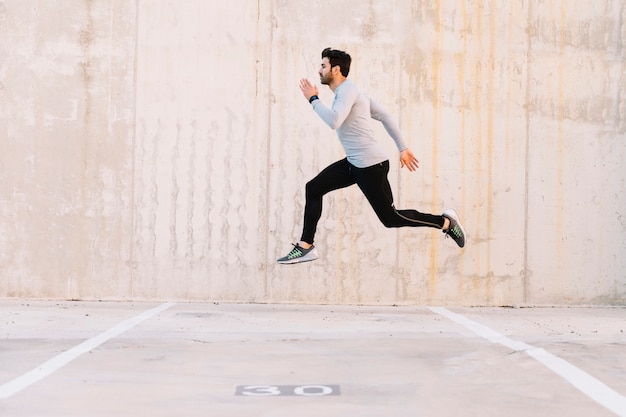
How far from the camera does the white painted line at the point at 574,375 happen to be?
172 inches

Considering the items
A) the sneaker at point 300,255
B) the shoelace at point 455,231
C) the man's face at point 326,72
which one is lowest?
the sneaker at point 300,255

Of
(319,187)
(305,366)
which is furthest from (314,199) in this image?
(305,366)

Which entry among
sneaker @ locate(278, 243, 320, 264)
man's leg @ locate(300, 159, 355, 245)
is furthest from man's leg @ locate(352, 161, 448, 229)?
sneaker @ locate(278, 243, 320, 264)

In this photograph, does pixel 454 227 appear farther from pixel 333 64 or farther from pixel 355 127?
pixel 333 64

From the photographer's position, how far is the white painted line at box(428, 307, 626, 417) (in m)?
4.36

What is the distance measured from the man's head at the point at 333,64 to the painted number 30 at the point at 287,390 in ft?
13.1

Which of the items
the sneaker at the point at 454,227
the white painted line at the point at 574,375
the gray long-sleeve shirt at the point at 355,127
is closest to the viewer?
the white painted line at the point at 574,375

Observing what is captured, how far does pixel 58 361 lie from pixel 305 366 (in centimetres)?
143

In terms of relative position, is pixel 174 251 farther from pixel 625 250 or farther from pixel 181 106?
pixel 625 250

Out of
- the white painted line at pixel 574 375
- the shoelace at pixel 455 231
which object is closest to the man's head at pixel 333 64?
the shoelace at pixel 455 231

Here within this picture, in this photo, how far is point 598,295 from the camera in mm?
11625

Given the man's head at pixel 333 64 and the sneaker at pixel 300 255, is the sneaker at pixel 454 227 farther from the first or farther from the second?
the man's head at pixel 333 64

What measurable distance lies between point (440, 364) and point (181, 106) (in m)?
6.54

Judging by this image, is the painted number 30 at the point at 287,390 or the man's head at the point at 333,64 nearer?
the painted number 30 at the point at 287,390
